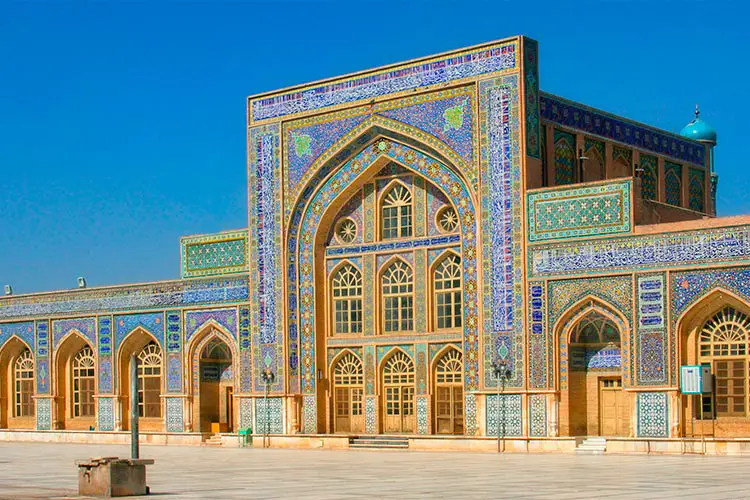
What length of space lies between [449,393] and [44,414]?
11.8 m

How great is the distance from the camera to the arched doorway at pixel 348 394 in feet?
90.6

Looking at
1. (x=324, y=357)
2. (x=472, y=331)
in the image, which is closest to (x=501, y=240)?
(x=472, y=331)

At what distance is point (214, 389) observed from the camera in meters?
30.2

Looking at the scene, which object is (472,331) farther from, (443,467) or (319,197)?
(443,467)

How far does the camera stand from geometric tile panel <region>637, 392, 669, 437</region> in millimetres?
22688

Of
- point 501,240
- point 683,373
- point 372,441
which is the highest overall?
point 501,240

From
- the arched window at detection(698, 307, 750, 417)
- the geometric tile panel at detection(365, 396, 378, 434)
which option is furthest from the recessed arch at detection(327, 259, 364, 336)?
the arched window at detection(698, 307, 750, 417)

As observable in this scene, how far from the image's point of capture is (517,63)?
2464 centimetres

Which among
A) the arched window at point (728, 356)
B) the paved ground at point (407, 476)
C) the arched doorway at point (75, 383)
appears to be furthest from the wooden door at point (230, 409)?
the arched window at point (728, 356)

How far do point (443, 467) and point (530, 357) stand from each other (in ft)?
19.0

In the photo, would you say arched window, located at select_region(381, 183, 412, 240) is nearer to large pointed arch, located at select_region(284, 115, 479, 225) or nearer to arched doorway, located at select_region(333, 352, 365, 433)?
large pointed arch, located at select_region(284, 115, 479, 225)

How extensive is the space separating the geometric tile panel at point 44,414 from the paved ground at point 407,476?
8432 mm

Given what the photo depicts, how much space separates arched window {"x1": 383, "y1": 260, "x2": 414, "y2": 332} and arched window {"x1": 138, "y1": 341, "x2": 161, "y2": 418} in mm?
6568

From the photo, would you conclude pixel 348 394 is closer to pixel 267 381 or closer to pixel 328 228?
pixel 267 381
